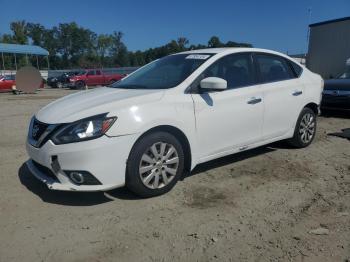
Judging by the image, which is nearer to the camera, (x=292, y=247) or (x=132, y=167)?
(x=292, y=247)

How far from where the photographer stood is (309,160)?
19.0 ft

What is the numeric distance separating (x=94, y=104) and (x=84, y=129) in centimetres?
41

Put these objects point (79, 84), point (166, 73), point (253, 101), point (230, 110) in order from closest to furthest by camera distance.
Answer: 1. point (230, 110)
2. point (166, 73)
3. point (253, 101)
4. point (79, 84)

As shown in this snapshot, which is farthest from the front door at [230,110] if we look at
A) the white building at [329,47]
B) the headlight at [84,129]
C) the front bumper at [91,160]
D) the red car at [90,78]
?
the red car at [90,78]

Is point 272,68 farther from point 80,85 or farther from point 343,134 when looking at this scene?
point 80,85

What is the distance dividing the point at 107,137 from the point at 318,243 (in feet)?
7.13

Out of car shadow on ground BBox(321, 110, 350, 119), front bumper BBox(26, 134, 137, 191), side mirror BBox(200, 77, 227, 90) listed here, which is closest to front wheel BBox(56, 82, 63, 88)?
car shadow on ground BBox(321, 110, 350, 119)

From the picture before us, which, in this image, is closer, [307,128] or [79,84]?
[307,128]

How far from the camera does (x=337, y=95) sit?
9.96 m

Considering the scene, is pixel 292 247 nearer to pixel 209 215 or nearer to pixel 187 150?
pixel 209 215

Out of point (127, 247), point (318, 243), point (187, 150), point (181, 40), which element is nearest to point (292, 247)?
point (318, 243)

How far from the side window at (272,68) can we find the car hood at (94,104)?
1.81 metres

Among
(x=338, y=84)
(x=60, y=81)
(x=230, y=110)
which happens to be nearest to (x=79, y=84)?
(x=60, y=81)

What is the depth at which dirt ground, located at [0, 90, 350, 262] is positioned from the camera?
3213 mm
